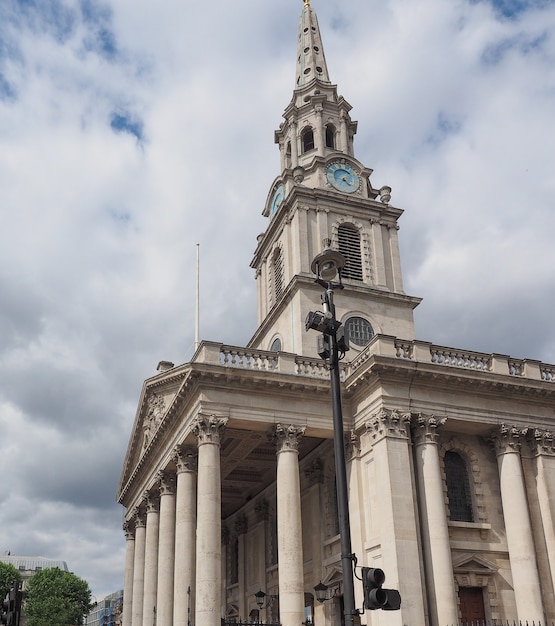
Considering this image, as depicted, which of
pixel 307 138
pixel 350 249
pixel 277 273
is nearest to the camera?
pixel 350 249

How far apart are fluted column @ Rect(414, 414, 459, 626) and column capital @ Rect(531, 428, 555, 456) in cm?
426

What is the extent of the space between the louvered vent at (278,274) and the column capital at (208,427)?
551 inches

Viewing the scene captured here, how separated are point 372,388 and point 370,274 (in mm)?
12041

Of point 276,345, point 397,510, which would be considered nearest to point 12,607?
point 397,510

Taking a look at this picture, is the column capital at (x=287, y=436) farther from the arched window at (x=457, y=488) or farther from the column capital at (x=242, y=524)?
the column capital at (x=242, y=524)

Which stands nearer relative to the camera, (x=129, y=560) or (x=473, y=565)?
(x=473, y=565)

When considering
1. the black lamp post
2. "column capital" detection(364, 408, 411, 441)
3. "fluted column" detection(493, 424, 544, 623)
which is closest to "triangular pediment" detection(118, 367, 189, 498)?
"column capital" detection(364, 408, 411, 441)

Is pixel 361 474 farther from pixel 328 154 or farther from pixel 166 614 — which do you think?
pixel 328 154

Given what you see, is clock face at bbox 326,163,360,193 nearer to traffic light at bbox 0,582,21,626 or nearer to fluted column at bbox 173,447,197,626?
fluted column at bbox 173,447,197,626

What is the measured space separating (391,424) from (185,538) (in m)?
8.65

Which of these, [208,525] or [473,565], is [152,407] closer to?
[208,525]

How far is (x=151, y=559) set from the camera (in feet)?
112

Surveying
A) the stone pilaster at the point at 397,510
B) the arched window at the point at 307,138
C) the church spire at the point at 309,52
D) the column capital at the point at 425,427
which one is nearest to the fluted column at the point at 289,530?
the stone pilaster at the point at 397,510

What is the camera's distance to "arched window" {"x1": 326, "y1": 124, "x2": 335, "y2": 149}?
43.4 meters
